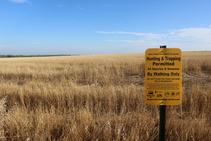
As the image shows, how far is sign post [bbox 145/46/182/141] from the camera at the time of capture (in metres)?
1.73

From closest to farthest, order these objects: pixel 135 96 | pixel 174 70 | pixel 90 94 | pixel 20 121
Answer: pixel 174 70 < pixel 20 121 < pixel 135 96 < pixel 90 94

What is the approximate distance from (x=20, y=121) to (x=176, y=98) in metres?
2.74

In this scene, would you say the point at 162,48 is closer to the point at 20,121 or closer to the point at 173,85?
the point at 173,85

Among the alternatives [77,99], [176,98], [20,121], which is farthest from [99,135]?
[77,99]

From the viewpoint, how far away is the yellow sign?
1.73m

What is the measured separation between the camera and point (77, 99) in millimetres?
3943

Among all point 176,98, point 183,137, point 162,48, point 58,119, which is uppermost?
point 162,48

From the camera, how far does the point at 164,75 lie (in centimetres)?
174

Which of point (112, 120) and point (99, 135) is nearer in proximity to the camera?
point (99, 135)

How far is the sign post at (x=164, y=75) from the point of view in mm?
1731

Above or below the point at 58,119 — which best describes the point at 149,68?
above

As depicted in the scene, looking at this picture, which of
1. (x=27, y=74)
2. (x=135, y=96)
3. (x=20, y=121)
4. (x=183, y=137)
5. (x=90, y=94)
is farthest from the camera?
(x=27, y=74)

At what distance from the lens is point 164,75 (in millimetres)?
1738

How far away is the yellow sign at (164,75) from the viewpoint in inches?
68.1
